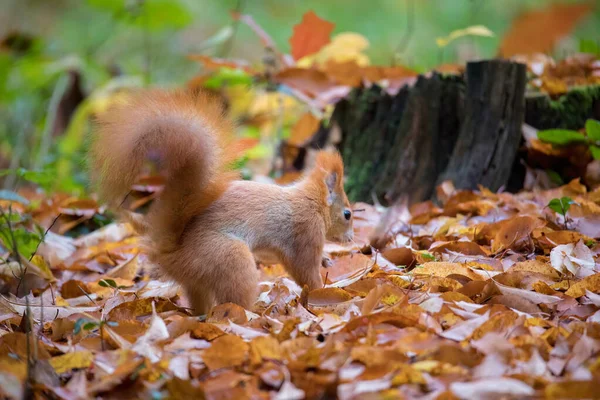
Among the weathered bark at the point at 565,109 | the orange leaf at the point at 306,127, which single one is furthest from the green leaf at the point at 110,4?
the weathered bark at the point at 565,109

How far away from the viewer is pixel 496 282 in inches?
75.3

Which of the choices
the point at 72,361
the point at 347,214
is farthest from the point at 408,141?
the point at 72,361

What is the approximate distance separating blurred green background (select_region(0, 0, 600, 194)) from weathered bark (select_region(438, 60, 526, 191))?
1.81 meters

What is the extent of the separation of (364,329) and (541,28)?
3.47m

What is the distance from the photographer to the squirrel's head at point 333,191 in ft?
7.98

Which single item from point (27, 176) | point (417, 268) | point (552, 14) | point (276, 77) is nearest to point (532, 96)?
point (552, 14)

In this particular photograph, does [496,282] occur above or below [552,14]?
below

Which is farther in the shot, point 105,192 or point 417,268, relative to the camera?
point 417,268

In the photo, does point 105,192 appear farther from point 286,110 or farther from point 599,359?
point 286,110

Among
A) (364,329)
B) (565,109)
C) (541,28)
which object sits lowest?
(364,329)

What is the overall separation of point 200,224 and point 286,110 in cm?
358

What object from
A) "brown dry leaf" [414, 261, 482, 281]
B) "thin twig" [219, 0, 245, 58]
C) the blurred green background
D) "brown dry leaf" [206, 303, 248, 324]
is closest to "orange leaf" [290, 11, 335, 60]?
"thin twig" [219, 0, 245, 58]

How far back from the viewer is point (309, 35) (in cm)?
397

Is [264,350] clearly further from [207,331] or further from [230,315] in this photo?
[230,315]
